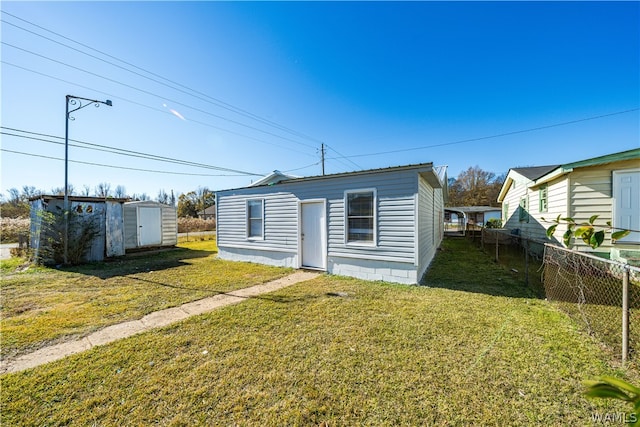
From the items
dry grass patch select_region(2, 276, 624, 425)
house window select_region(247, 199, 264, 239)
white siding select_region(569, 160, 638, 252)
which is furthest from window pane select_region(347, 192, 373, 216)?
white siding select_region(569, 160, 638, 252)

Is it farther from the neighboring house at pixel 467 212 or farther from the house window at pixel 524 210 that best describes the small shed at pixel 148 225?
the neighboring house at pixel 467 212

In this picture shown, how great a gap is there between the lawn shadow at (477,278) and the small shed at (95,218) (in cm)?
1201

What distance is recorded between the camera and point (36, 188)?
3338cm

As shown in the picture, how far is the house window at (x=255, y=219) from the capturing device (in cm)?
895

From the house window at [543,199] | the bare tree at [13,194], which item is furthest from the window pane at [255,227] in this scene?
the bare tree at [13,194]

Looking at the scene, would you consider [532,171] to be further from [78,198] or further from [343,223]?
[78,198]

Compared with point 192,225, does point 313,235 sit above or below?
above

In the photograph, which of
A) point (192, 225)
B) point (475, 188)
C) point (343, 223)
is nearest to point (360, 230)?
point (343, 223)

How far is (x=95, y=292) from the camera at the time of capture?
5789mm

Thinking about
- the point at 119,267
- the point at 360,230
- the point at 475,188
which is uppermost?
the point at 475,188

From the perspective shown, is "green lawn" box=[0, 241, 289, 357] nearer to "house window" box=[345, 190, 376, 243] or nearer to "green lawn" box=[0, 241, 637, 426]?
"green lawn" box=[0, 241, 637, 426]

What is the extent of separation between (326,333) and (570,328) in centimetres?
365

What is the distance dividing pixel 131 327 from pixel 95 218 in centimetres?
845

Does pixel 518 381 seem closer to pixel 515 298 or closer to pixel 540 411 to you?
pixel 540 411
